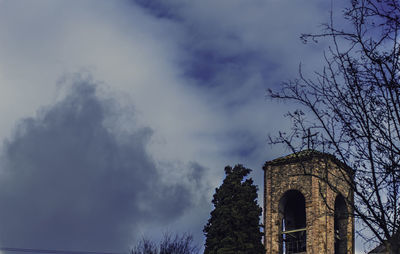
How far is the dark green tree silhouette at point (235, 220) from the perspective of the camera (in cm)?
3019

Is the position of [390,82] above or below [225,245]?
below

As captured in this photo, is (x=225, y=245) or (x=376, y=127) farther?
(x=225, y=245)

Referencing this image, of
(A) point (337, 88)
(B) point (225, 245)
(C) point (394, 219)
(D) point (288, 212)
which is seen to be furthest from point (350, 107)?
(D) point (288, 212)

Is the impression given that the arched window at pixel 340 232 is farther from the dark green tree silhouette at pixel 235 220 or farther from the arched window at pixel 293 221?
the dark green tree silhouette at pixel 235 220

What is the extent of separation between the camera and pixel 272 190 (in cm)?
3559

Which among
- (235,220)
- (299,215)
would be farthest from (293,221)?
(235,220)

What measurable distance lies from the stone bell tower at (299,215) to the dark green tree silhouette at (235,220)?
3170 millimetres

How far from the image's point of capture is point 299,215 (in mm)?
36000

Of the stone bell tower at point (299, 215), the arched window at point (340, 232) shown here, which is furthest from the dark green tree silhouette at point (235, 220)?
the arched window at point (340, 232)

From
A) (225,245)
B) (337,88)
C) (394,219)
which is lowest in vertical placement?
(394,219)

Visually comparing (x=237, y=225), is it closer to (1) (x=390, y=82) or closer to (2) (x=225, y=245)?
(2) (x=225, y=245)

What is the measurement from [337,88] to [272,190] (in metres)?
26.4

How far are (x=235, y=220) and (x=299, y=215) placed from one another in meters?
6.53

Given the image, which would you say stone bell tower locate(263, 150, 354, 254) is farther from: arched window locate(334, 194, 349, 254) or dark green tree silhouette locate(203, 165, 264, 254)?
dark green tree silhouette locate(203, 165, 264, 254)
